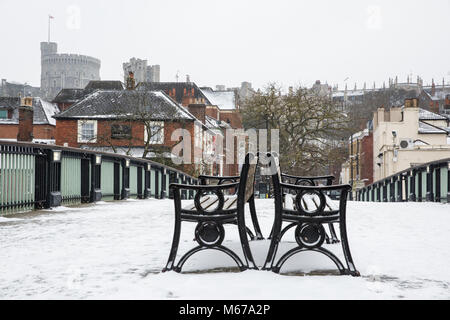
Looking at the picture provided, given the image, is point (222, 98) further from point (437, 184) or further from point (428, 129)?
point (437, 184)

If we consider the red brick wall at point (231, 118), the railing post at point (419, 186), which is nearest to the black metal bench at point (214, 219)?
the railing post at point (419, 186)

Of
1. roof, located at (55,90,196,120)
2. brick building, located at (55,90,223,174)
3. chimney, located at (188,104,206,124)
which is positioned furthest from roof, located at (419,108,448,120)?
roof, located at (55,90,196,120)

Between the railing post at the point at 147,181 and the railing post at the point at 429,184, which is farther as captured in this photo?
the railing post at the point at 147,181

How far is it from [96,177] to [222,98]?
62.3 m

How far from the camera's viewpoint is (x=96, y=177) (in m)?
13.3

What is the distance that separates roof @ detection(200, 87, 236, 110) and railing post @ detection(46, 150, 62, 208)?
61531mm

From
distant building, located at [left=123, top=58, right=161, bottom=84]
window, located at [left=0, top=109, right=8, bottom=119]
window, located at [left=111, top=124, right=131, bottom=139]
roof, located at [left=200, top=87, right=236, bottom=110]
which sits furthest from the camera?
distant building, located at [left=123, top=58, right=161, bottom=84]

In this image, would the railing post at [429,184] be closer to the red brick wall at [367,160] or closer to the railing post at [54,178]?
the railing post at [54,178]

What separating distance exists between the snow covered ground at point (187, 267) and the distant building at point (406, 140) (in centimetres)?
3614

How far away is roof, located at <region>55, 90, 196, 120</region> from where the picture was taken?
38.9 meters

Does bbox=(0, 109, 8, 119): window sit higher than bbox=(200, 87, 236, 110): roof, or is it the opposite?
bbox=(200, 87, 236, 110): roof

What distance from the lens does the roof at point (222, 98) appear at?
73.1m

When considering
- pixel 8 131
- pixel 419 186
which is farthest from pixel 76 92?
pixel 419 186

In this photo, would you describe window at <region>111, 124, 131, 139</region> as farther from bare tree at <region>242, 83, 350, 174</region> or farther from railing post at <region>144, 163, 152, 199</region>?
railing post at <region>144, 163, 152, 199</region>
